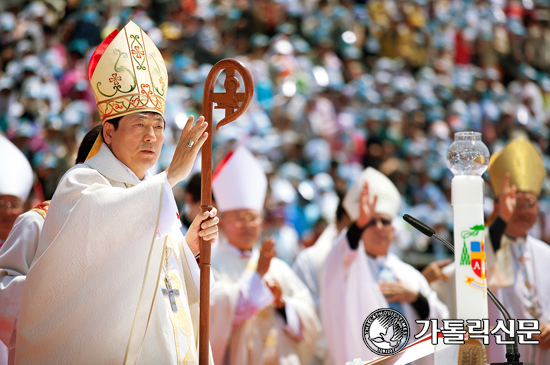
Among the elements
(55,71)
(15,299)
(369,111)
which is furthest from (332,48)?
(15,299)

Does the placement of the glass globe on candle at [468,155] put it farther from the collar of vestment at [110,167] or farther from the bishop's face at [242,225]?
the bishop's face at [242,225]

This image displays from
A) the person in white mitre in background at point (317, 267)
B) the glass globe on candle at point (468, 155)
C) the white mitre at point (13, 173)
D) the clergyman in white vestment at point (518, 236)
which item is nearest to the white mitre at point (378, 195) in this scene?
the person in white mitre in background at point (317, 267)

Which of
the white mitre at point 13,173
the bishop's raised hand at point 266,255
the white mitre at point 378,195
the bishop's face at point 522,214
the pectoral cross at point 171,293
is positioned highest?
the white mitre at point 378,195

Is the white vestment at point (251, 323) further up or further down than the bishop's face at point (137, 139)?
further down

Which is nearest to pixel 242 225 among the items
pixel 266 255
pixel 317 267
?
pixel 266 255

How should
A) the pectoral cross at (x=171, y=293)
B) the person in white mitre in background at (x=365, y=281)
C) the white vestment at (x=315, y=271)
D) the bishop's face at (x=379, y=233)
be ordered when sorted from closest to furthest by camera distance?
the pectoral cross at (x=171, y=293) → the person in white mitre in background at (x=365, y=281) → the bishop's face at (x=379, y=233) → the white vestment at (x=315, y=271)

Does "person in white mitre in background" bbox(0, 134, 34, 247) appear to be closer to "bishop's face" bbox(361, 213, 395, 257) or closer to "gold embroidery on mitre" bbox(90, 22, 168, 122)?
"gold embroidery on mitre" bbox(90, 22, 168, 122)

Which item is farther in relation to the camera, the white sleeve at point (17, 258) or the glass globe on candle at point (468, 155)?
the white sleeve at point (17, 258)

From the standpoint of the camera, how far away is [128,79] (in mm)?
3287

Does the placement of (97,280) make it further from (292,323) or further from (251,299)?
(292,323)

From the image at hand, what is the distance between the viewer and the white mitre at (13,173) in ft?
14.7

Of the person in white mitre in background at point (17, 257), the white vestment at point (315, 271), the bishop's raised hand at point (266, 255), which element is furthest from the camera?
the white vestment at point (315, 271)

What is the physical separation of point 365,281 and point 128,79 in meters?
3.18

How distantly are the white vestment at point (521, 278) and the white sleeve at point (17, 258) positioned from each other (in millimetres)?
3709
